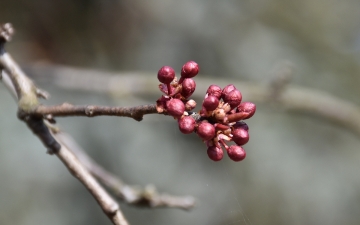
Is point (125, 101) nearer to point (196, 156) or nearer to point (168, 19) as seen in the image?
point (196, 156)

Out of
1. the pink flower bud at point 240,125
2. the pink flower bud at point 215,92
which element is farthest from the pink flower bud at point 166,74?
the pink flower bud at point 240,125

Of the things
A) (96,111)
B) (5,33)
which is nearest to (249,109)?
(96,111)

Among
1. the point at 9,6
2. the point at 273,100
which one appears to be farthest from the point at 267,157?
the point at 9,6

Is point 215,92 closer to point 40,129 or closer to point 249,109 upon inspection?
point 249,109

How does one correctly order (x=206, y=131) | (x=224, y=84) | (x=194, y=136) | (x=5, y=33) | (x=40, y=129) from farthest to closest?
(x=194, y=136) < (x=224, y=84) < (x=5, y=33) < (x=40, y=129) < (x=206, y=131)

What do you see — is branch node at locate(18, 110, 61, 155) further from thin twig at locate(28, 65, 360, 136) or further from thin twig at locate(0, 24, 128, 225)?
Result: thin twig at locate(28, 65, 360, 136)

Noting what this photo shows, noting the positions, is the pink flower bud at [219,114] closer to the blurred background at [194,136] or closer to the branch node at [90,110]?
the branch node at [90,110]

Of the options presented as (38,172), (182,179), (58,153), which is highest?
(182,179)
